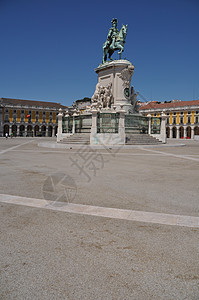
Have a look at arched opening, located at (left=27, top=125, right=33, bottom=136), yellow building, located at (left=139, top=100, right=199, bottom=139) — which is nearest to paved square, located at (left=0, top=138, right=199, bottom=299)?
yellow building, located at (left=139, top=100, right=199, bottom=139)

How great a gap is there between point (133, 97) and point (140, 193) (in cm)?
2519

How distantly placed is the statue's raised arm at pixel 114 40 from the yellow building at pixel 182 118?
169 ft

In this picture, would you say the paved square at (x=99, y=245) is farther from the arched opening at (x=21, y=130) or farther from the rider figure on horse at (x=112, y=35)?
the arched opening at (x=21, y=130)

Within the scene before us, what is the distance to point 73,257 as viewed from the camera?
2.51m

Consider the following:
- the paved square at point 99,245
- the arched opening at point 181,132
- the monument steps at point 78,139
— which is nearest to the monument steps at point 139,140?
the monument steps at point 78,139

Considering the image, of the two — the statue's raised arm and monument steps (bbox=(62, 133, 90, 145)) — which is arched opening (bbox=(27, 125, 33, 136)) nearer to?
the statue's raised arm

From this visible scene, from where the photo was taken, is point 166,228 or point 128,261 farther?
point 166,228

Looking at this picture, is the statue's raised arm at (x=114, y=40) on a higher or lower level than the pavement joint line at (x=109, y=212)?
higher

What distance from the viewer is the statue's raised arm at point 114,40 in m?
29.2

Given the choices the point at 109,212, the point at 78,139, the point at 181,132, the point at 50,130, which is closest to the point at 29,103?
the point at 50,130

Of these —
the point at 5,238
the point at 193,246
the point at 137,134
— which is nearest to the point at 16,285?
the point at 5,238

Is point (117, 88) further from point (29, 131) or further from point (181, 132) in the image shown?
point (29, 131)

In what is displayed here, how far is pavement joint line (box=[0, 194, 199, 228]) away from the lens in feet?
11.6

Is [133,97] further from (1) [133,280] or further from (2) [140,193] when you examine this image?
(1) [133,280]
